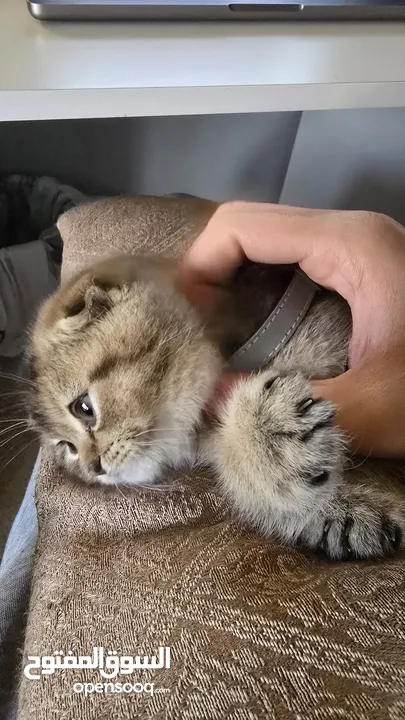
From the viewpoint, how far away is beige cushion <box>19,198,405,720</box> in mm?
512

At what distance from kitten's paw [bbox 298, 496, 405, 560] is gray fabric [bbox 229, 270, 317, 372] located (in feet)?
0.70

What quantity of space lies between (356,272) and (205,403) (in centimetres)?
27

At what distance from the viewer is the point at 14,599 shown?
2.74ft

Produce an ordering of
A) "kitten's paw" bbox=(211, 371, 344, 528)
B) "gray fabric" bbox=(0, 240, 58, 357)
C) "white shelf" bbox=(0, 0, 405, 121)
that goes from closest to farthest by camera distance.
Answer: "kitten's paw" bbox=(211, 371, 344, 528)
"white shelf" bbox=(0, 0, 405, 121)
"gray fabric" bbox=(0, 240, 58, 357)

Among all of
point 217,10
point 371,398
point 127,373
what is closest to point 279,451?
point 371,398

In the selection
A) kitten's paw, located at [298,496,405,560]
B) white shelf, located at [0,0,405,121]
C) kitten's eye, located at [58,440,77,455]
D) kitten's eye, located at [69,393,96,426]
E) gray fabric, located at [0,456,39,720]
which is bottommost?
gray fabric, located at [0,456,39,720]

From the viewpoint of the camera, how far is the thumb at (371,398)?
0.71 meters

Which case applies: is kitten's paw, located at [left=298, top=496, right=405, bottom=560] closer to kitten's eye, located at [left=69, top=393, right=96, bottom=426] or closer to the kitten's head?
the kitten's head

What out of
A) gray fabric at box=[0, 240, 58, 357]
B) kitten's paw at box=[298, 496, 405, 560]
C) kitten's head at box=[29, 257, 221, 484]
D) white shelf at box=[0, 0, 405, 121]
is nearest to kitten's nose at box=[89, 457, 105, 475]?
kitten's head at box=[29, 257, 221, 484]

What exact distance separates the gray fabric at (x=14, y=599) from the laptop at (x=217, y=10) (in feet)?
2.56

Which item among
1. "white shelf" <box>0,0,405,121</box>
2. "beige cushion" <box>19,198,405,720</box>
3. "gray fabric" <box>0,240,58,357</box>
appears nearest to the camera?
"beige cushion" <box>19,198,405,720</box>

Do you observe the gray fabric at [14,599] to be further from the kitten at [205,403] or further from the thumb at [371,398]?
the thumb at [371,398]

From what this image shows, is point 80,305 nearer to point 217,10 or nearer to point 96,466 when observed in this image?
point 96,466

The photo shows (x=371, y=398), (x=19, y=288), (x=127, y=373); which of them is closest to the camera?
(x=371, y=398)
